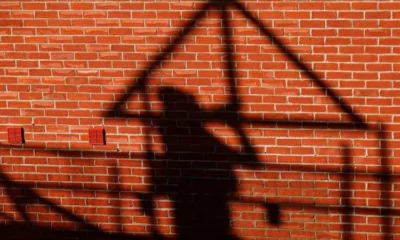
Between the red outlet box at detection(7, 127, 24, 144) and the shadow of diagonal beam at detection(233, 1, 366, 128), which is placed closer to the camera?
the shadow of diagonal beam at detection(233, 1, 366, 128)

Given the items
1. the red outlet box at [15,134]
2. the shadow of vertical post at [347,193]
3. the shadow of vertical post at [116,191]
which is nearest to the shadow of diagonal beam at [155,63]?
the shadow of vertical post at [116,191]

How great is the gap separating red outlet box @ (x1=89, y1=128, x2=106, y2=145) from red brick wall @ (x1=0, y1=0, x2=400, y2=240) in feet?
0.15

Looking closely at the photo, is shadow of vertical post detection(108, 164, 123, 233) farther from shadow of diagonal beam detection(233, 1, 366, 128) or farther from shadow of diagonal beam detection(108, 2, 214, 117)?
shadow of diagonal beam detection(233, 1, 366, 128)

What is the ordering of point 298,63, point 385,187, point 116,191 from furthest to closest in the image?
1. point 116,191
2. point 385,187
3. point 298,63

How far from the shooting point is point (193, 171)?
5.60 metres

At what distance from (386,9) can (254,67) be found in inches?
43.5

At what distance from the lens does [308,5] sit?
5.19m

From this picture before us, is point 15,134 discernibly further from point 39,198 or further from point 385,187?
point 385,187

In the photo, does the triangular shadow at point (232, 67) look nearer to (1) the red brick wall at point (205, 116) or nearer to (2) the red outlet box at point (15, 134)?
(1) the red brick wall at point (205, 116)

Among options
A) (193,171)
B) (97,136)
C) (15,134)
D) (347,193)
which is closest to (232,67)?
(193,171)

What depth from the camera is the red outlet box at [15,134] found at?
5641 millimetres

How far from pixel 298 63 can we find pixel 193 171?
1258 millimetres

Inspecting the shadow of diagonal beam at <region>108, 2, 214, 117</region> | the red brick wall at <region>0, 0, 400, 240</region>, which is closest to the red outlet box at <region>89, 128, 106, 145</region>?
the red brick wall at <region>0, 0, 400, 240</region>

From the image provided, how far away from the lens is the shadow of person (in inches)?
216
